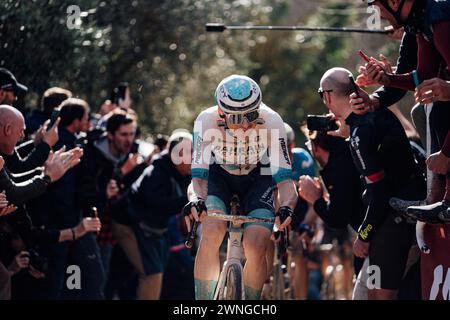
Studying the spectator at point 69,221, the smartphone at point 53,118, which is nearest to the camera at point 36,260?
the spectator at point 69,221

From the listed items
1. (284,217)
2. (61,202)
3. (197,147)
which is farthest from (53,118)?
(284,217)

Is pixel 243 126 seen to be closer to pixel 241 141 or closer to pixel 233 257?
pixel 241 141

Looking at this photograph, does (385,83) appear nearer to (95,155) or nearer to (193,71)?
(95,155)

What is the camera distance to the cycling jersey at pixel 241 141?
906 centimetres

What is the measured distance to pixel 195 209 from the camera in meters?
8.49

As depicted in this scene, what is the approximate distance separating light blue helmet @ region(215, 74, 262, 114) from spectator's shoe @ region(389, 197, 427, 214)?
52.5 inches

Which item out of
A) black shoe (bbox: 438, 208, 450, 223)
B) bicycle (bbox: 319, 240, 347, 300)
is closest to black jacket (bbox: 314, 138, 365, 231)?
black shoe (bbox: 438, 208, 450, 223)

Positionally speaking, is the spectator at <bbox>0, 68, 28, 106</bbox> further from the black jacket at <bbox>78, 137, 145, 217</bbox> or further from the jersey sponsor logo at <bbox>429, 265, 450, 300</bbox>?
the jersey sponsor logo at <bbox>429, 265, 450, 300</bbox>

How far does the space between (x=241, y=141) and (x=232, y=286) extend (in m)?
1.27

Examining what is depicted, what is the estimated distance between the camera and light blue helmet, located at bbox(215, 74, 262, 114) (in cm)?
873

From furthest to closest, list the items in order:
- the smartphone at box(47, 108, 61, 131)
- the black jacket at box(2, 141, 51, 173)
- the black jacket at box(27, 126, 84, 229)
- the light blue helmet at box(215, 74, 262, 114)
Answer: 1. the black jacket at box(27, 126, 84, 229)
2. the smartphone at box(47, 108, 61, 131)
3. the black jacket at box(2, 141, 51, 173)
4. the light blue helmet at box(215, 74, 262, 114)

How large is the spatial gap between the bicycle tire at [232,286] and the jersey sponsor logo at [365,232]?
47.3 inches

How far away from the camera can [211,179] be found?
9289mm
